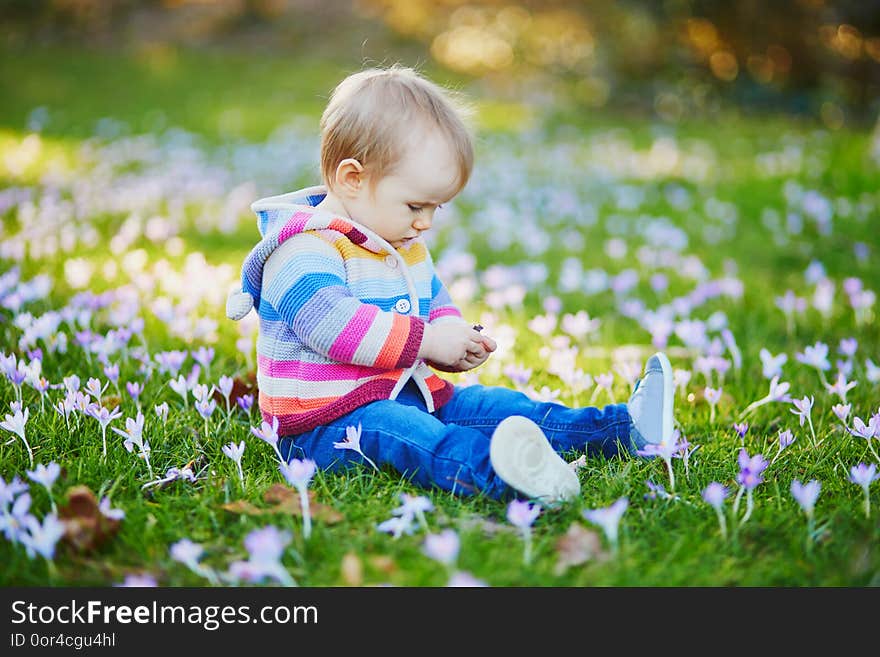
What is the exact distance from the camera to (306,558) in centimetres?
216

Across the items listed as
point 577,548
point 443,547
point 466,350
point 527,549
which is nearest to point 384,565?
point 443,547

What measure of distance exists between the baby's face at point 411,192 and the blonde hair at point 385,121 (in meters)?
0.03

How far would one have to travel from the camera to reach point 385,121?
2.68 metres

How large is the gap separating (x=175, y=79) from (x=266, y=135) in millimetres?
5933

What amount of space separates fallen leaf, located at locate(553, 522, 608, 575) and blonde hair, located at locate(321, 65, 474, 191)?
1.16 m

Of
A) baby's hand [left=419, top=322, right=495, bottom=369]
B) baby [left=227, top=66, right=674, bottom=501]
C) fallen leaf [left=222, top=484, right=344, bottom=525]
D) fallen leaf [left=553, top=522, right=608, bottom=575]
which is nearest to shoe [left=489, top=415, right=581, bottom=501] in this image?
baby [left=227, top=66, right=674, bottom=501]

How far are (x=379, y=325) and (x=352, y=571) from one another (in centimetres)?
85

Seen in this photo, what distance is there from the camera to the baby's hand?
8.81 feet

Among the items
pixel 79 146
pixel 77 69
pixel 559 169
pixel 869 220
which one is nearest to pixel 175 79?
pixel 77 69

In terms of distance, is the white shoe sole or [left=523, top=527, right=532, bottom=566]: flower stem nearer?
[left=523, top=527, right=532, bottom=566]: flower stem

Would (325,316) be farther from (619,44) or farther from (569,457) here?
(619,44)

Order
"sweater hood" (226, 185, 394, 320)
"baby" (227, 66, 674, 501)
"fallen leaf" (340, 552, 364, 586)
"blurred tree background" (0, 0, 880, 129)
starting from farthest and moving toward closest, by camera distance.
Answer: "blurred tree background" (0, 0, 880, 129)
"sweater hood" (226, 185, 394, 320)
"baby" (227, 66, 674, 501)
"fallen leaf" (340, 552, 364, 586)

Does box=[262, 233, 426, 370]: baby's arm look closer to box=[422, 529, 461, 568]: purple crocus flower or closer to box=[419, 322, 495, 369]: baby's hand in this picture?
box=[419, 322, 495, 369]: baby's hand

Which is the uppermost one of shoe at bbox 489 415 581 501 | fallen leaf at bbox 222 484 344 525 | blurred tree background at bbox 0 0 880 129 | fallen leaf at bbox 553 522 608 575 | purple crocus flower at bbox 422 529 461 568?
blurred tree background at bbox 0 0 880 129
